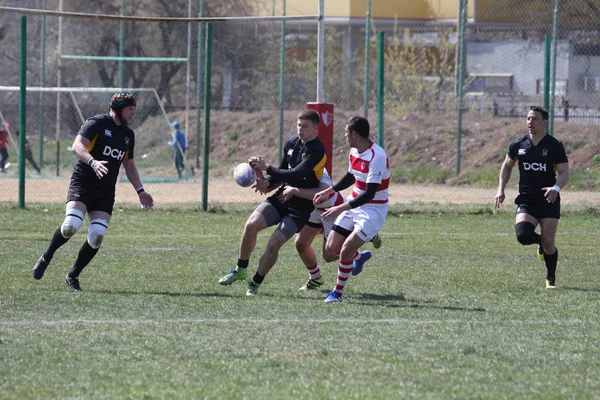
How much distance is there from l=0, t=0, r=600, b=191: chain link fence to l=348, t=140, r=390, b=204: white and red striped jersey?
1725 cm

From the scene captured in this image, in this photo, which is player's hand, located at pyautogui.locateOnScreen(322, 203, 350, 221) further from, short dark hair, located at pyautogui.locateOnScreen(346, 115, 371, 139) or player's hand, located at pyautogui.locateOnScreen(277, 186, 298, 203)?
short dark hair, located at pyautogui.locateOnScreen(346, 115, 371, 139)

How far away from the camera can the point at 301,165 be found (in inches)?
378

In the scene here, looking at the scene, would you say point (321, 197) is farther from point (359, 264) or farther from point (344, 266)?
point (359, 264)

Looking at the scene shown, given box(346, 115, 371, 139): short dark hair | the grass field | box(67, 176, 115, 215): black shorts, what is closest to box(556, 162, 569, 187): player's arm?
the grass field

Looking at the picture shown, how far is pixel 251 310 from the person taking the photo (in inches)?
343

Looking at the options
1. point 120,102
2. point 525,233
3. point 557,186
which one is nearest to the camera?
point 120,102

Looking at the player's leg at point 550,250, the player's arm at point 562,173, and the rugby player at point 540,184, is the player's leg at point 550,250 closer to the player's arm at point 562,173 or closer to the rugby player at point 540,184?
the rugby player at point 540,184

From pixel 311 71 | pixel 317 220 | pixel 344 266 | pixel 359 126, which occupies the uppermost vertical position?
pixel 311 71

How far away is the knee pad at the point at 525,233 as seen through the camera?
10.5 m

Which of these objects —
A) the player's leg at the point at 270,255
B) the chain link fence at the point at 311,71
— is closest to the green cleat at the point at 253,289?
the player's leg at the point at 270,255

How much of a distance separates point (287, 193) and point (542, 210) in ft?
9.09

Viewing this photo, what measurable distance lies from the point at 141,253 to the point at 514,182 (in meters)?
14.9

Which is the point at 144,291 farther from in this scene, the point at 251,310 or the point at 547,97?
the point at 547,97

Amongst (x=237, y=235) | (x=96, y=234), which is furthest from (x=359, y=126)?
(x=237, y=235)
